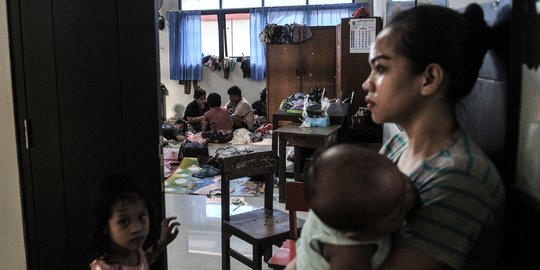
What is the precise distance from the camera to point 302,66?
8023 millimetres

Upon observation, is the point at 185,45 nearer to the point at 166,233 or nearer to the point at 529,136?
the point at 166,233

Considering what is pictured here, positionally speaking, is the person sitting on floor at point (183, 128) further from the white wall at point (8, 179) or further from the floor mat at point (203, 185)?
the white wall at point (8, 179)

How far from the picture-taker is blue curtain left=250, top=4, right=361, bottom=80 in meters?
8.73

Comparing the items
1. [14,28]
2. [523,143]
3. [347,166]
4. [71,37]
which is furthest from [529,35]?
[14,28]

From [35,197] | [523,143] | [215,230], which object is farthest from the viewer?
[215,230]

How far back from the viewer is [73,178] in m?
2.33

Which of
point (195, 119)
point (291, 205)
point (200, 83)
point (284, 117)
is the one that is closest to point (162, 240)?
point (291, 205)

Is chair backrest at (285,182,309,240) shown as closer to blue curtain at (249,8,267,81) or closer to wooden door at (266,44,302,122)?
wooden door at (266,44,302,122)

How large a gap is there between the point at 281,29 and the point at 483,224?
7.35 metres

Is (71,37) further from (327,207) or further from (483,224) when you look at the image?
(483,224)

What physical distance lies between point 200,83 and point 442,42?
9302mm

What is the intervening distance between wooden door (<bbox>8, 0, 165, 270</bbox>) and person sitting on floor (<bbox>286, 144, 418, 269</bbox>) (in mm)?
1450

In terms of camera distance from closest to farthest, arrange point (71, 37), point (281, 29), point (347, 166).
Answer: point (347, 166)
point (71, 37)
point (281, 29)

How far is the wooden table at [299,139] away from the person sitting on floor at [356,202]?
3257 millimetres
